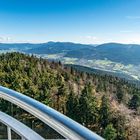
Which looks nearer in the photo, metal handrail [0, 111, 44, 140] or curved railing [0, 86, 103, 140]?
curved railing [0, 86, 103, 140]

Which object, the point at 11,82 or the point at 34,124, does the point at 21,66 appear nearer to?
the point at 11,82

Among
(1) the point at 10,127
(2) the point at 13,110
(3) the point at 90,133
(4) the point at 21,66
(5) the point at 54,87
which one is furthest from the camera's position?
(4) the point at 21,66

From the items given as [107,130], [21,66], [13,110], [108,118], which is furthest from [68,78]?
[13,110]

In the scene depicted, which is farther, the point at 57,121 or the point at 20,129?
the point at 20,129

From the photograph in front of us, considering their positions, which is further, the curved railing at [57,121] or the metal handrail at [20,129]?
the metal handrail at [20,129]

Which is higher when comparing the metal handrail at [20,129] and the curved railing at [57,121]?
the curved railing at [57,121]

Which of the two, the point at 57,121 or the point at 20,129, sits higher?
the point at 57,121

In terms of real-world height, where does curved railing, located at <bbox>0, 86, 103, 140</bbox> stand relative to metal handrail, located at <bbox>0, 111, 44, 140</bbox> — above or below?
above

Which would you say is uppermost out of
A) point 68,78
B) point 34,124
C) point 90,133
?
point 90,133
